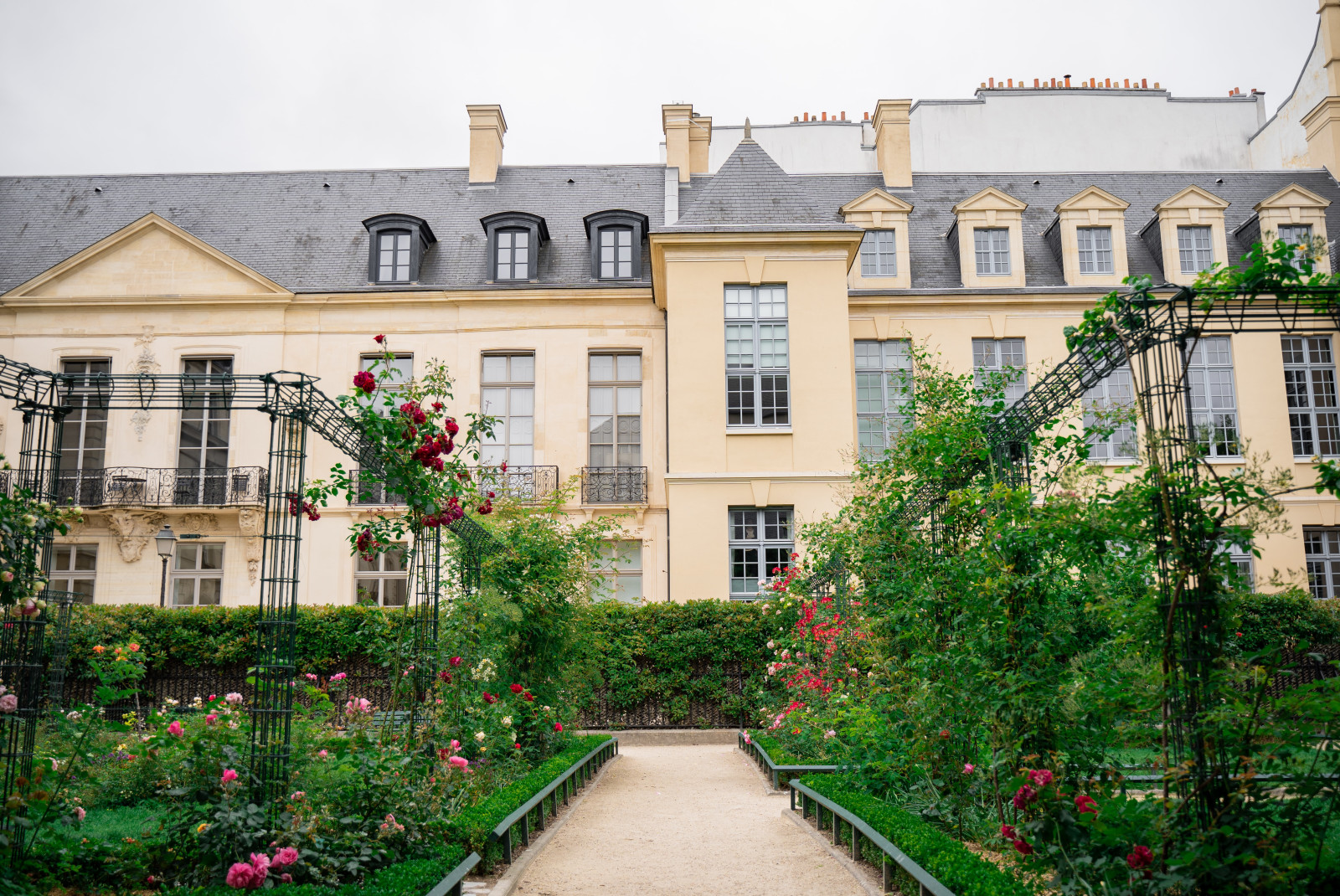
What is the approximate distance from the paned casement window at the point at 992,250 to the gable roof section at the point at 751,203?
3.87 meters

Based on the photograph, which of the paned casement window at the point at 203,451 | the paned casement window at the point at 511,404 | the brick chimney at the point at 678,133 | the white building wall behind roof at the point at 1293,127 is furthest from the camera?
the white building wall behind roof at the point at 1293,127

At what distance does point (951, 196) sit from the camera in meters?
23.3

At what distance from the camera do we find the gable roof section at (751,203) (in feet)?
61.7

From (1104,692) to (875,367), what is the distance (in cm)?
1674

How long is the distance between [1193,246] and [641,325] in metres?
11.7

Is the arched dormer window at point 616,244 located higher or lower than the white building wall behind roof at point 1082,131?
lower

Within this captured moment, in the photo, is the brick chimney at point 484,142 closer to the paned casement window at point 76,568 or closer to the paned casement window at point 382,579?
the paned casement window at point 382,579

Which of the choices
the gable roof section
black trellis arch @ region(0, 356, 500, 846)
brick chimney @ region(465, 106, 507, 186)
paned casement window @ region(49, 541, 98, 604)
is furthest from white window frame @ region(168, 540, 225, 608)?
black trellis arch @ region(0, 356, 500, 846)

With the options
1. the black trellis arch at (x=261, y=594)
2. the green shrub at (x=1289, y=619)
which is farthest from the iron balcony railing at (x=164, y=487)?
the green shrub at (x=1289, y=619)

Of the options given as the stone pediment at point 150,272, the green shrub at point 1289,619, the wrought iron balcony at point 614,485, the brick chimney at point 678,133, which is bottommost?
the green shrub at point 1289,619

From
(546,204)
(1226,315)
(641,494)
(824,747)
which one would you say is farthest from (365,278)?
(1226,315)

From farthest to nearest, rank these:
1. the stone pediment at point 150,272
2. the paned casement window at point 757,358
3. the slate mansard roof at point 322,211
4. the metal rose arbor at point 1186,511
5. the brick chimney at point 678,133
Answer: the brick chimney at point 678,133, the slate mansard roof at point 322,211, the stone pediment at point 150,272, the paned casement window at point 757,358, the metal rose arbor at point 1186,511

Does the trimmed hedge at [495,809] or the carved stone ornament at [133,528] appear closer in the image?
the trimmed hedge at [495,809]

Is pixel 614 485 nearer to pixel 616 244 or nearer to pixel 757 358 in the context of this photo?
pixel 757 358
